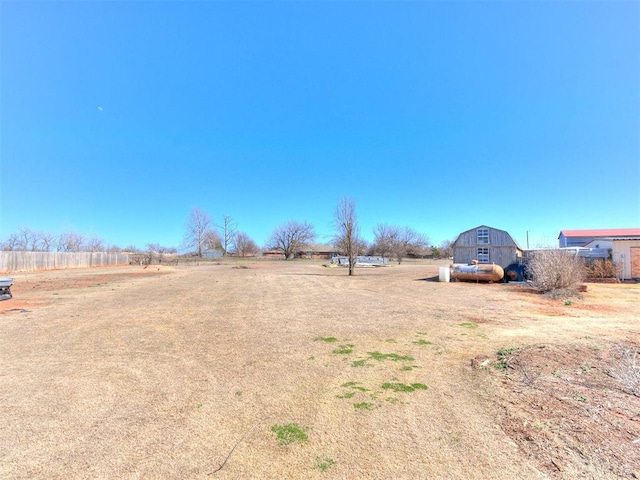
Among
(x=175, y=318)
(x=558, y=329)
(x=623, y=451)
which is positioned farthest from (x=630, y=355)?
(x=175, y=318)

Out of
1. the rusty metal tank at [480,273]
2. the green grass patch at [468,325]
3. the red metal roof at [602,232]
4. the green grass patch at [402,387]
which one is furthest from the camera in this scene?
the red metal roof at [602,232]

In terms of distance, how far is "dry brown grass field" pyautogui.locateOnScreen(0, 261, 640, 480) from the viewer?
260 cm

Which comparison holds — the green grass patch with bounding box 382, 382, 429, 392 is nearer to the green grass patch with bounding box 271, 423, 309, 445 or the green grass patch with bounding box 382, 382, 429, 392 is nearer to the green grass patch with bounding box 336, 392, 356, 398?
the green grass patch with bounding box 336, 392, 356, 398

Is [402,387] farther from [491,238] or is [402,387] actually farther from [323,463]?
[491,238]

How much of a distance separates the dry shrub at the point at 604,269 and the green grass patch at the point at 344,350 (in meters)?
21.7

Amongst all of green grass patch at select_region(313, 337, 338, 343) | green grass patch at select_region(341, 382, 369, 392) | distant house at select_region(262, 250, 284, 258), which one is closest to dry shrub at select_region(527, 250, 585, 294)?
green grass patch at select_region(313, 337, 338, 343)

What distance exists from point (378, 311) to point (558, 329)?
4306mm

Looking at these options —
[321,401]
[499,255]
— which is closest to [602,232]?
[499,255]

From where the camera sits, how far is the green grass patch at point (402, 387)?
159 inches

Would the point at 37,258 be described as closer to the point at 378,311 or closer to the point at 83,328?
the point at 83,328

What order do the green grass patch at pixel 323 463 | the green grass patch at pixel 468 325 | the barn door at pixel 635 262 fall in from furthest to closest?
1. the barn door at pixel 635 262
2. the green grass patch at pixel 468 325
3. the green grass patch at pixel 323 463

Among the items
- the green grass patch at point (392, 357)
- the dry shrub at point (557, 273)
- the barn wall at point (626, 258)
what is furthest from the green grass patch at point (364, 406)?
the barn wall at point (626, 258)

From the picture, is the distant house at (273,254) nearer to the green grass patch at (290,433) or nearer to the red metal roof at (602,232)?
the red metal roof at (602,232)

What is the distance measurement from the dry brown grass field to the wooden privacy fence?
34.7m
